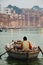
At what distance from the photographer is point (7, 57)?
26.6m

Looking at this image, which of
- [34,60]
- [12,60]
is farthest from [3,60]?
[34,60]

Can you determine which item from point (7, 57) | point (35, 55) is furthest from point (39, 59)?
point (7, 57)

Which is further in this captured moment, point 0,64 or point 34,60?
point 34,60

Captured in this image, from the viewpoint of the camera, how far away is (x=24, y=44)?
81.7ft

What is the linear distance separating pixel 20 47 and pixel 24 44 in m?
0.44

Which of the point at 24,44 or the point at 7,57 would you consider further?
the point at 7,57

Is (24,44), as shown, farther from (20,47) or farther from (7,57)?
(7,57)

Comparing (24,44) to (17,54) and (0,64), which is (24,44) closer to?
(17,54)

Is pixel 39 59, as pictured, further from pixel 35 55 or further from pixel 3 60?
pixel 3 60

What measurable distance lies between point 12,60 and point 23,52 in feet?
4.05

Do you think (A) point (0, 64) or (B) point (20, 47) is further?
(B) point (20, 47)

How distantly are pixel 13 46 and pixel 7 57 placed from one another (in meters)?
0.97

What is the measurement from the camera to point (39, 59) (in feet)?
84.8

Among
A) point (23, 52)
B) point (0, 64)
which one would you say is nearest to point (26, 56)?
point (23, 52)
